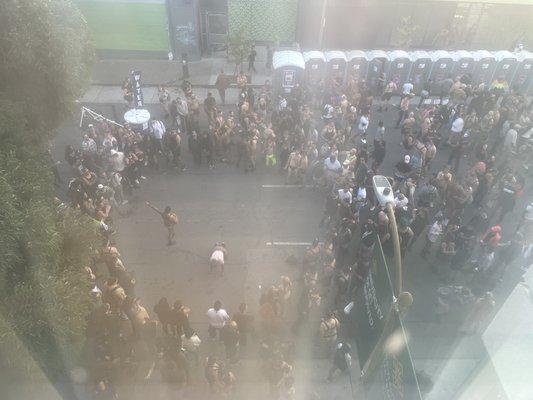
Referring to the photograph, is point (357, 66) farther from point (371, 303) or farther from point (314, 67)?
point (371, 303)

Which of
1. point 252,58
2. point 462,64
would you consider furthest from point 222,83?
point 462,64

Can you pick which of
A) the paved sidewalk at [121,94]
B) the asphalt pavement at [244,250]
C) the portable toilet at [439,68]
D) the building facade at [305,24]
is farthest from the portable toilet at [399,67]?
the paved sidewalk at [121,94]

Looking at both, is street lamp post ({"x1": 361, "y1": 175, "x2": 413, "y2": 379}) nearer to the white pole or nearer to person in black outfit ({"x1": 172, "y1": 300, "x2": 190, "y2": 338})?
person in black outfit ({"x1": 172, "y1": 300, "x2": 190, "y2": 338})

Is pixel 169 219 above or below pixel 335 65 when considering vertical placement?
below

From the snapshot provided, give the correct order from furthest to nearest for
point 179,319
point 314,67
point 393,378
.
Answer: point 314,67 → point 179,319 → point 393,378

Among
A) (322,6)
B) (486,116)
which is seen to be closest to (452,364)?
(486,116)

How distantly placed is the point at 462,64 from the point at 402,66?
9.26 feet

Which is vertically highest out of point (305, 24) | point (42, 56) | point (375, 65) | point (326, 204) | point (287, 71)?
point (42, 56)

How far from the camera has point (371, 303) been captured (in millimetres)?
7277

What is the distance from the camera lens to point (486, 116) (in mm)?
16031

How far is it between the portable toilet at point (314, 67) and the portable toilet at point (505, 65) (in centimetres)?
821

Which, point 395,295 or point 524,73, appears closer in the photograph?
point 395,295

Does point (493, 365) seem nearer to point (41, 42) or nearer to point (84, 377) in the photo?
point (84, 377)

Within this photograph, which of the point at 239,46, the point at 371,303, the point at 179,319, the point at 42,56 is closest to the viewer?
the point at 371,303
